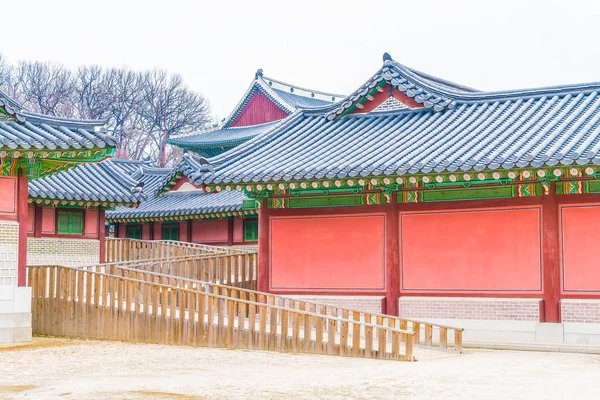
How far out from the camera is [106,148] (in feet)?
58.1

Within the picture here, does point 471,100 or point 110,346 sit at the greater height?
point 471,100

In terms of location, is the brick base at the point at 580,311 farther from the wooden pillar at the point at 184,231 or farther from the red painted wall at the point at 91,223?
the wooden pillar at the point at 184,231

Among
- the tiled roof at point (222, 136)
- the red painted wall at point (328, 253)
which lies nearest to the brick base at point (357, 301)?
the red painted wall at point (328, 253)

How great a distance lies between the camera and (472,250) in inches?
735

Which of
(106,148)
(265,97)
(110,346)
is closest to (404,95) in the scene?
(106,148)

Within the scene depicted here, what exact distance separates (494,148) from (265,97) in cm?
3257

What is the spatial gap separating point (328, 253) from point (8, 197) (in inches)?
280

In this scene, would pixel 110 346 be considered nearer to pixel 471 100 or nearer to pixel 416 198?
pixel 416 198

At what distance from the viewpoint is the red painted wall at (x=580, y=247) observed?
56.9 feet

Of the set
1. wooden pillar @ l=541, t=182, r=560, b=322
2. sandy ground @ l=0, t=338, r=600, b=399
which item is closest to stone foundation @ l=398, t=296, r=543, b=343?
wooden pillar @ l=541, t=182, r=560, b=322

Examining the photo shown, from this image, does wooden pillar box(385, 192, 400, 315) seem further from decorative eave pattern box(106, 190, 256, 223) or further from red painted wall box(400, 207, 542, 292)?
decorative eave pattern box(106, 190, 256, 223)

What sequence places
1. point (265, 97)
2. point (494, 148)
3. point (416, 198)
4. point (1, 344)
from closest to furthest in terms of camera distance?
point (1, 344) < point (494, 148) < point (416, 198) < point (265, 97)

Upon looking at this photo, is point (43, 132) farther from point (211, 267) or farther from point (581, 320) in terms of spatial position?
point (581, 320)

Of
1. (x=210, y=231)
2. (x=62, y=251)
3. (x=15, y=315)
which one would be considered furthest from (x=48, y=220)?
(x=15, y=315)
